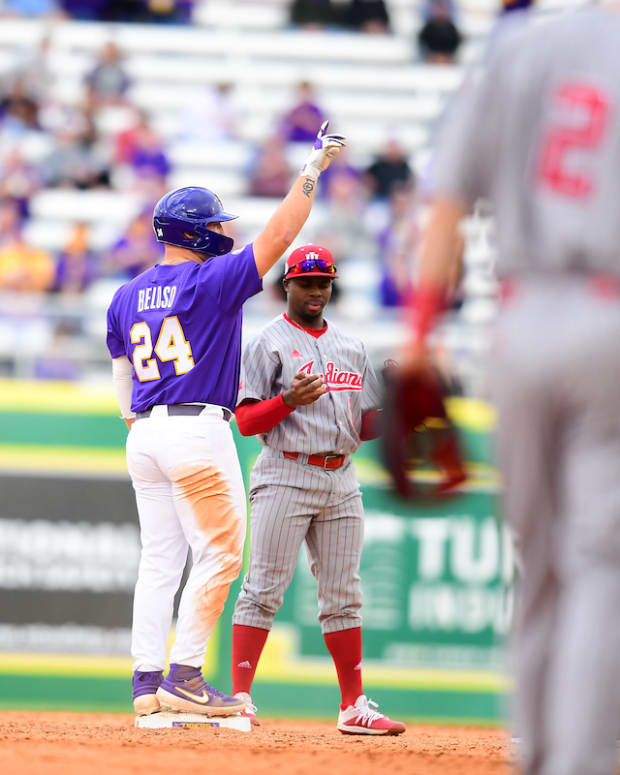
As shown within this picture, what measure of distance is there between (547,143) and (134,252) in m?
8.17

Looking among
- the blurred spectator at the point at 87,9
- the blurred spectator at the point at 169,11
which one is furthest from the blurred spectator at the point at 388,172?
the blurred spectator at the point at 87,9

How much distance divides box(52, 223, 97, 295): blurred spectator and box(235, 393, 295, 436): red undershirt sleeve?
511 cm

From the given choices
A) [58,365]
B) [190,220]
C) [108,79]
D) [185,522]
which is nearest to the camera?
[185,522]

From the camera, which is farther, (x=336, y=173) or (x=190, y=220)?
(x=336, y=173)

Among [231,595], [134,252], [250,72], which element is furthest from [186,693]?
[250,72]

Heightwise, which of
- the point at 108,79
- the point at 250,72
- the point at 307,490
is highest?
the point at 250,72

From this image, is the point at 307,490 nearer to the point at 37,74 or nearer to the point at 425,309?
the point at 425,309

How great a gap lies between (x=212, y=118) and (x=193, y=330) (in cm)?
909

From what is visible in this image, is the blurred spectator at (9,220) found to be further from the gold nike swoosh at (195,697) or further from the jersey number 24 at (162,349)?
the gold nike swoosh at (195,697)

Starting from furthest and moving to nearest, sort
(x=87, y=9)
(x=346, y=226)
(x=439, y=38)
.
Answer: (x=87, y=9)
(x=439, y=38)
(x=346, y=226)

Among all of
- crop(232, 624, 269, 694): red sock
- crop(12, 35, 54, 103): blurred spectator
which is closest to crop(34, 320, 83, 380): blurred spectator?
crop(232, 624, 269, 694): red sock

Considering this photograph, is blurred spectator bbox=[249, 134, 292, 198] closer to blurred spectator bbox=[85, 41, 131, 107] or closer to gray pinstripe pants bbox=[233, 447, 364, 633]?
blurred spectator bbox=[85, 41, 131, 107]

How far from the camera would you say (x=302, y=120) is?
44.5ft

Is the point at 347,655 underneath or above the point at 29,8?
underneath
